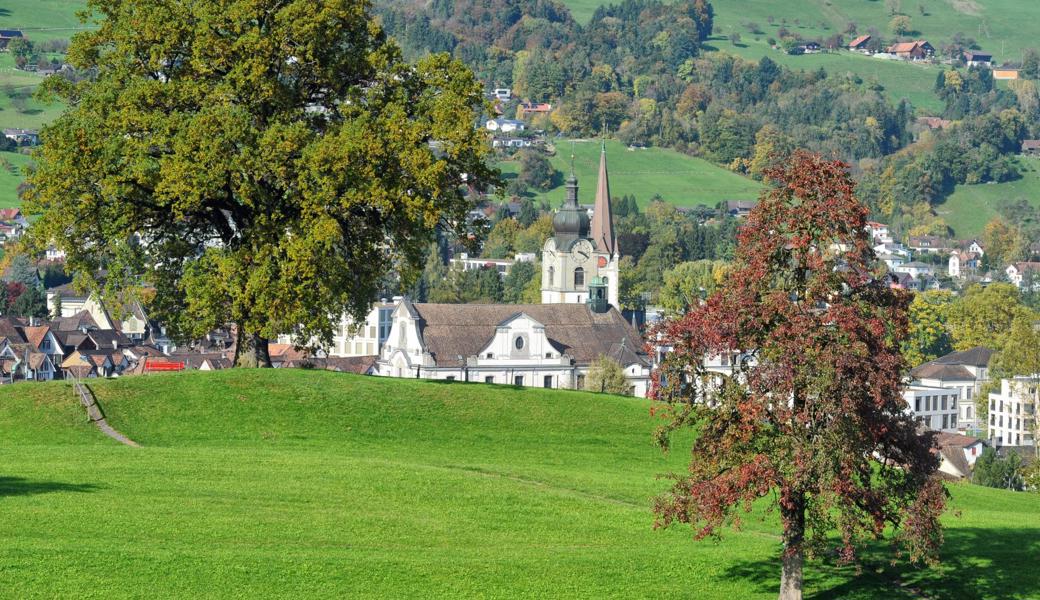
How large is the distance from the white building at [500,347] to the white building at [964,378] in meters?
27.6

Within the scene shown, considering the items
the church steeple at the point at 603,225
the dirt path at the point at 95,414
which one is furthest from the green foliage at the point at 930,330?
the dirt path at the point at 95,414

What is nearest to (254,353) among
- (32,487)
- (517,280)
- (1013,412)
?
(32,487)

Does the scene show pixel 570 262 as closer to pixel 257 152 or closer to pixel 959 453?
pixel 959 453

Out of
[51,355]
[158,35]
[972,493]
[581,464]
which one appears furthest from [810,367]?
[51,355]

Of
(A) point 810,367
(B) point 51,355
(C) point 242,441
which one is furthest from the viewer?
(B) point 51,355

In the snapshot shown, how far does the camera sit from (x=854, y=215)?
2328 centimetres

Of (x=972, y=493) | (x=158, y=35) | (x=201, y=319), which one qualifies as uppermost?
(x=158, y=35)

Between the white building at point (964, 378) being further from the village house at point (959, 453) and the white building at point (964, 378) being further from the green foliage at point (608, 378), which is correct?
the green foliage at point (608, 378)

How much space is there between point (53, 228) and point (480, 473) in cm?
1283

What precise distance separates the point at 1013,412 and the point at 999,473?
3376 cm

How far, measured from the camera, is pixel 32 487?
28.4 meters

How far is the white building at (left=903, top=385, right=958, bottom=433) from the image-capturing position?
386 feet

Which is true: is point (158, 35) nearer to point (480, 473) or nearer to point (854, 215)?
point (480, 473)

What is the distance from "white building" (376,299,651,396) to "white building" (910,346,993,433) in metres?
27.6
